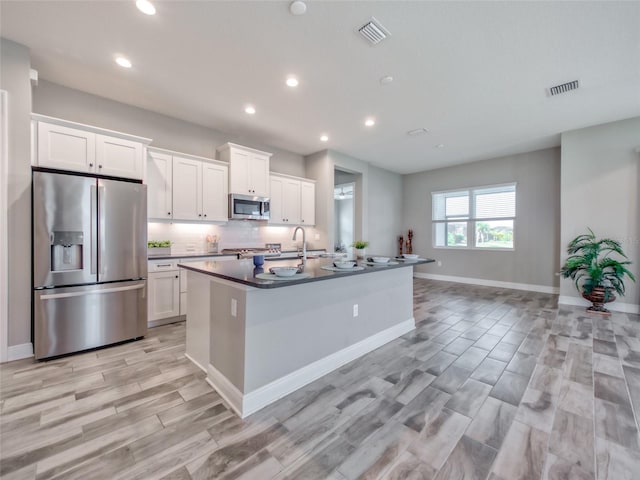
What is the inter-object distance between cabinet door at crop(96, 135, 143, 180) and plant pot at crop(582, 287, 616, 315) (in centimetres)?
670

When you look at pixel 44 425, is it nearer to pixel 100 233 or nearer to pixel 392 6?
pixel 100 233

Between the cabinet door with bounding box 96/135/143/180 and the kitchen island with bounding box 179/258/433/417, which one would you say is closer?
the kitchen island with bounding box 179/258/433/417

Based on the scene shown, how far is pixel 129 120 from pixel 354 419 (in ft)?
15.0

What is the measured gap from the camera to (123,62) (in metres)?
2.84

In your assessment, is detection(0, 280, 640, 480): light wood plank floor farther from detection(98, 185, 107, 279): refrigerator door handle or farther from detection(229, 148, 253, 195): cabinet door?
detection(229, 148, 253, 195): cabinet door

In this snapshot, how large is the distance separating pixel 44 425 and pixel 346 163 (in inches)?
228

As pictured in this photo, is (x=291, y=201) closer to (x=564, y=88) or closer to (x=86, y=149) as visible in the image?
(x=86, y=149)

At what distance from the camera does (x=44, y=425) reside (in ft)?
5.64

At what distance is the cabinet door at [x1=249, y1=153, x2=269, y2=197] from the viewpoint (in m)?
4.77

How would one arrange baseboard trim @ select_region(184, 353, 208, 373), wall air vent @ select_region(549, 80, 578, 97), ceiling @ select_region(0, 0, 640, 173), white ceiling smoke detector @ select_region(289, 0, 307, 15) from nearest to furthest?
white ceiling smoke detector @ select_region(289, 0, 307, 15) → ceiling @ select_region(0, 0, 640, 173) → baseboard trim @ select_region(184, 353, 208, 373) → wall air vent @ select_region(549, 80, 578, 97)

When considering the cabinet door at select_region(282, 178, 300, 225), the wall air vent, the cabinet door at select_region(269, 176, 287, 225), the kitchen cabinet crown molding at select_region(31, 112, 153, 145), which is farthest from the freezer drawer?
the wall air vent

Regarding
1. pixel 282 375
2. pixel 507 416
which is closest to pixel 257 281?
pixel 282 375

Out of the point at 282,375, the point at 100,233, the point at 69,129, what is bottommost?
the point at 282,375

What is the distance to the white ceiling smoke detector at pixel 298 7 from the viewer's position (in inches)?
83.0
